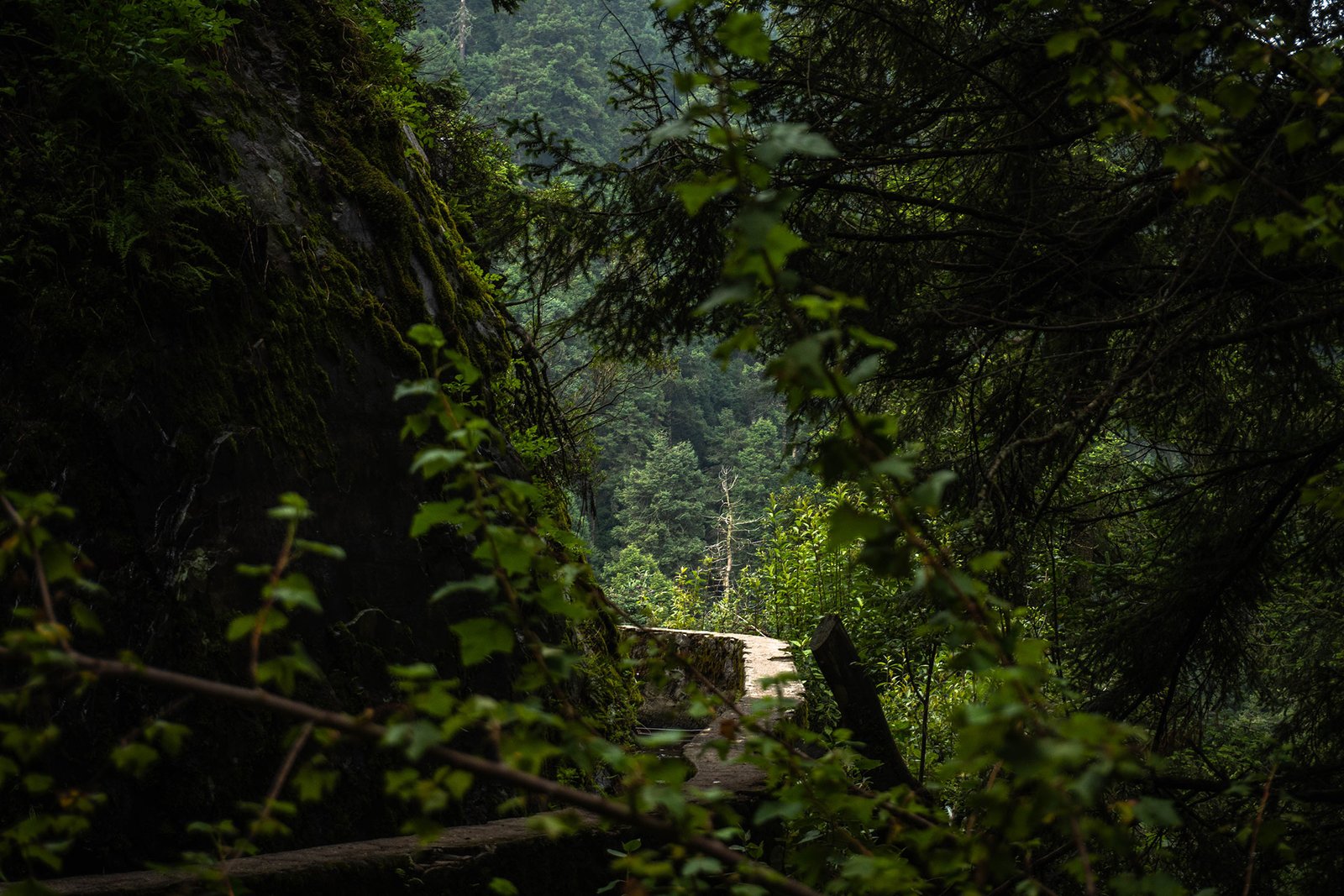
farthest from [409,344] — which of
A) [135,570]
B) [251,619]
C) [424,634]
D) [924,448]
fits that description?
[251,619]

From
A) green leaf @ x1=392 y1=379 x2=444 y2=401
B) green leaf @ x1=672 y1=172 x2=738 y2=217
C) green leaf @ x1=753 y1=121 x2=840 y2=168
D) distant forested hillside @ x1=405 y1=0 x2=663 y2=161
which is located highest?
distant forested hillside @ x1=405 y1=0 x2=663 y2=161

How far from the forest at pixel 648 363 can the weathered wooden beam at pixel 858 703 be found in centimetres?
7

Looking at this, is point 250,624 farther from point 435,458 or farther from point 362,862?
point 362,862

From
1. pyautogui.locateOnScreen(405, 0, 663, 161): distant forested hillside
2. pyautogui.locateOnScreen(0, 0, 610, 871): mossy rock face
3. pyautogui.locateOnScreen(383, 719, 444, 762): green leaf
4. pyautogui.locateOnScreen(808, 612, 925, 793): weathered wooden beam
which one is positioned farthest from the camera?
pyautogui.locateOnScreen(405, 0, 663, 161): distant forested hillside

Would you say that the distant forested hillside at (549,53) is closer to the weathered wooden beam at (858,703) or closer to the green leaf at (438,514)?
the weathered wooden beam at (858,703)

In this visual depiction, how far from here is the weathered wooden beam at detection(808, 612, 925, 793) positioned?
4.57m

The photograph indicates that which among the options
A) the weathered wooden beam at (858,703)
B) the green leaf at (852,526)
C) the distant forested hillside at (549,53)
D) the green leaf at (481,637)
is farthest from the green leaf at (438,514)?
the distant forested hillside at (549,53)

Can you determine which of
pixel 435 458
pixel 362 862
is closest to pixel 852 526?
pixel 435 458

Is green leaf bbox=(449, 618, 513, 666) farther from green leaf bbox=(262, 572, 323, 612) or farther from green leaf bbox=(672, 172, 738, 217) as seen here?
green leaf bbox=(672, 172, 738, 217)

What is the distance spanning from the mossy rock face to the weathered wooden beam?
5.21 ft

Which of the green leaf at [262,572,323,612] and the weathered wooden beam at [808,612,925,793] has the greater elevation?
the green leaf at [262,572,323,612]

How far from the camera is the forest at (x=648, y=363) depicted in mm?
1525

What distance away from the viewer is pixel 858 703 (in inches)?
182

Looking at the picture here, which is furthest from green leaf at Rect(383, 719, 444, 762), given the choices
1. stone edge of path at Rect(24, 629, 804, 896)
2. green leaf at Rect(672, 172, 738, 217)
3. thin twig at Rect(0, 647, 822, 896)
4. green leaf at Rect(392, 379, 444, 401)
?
stone edge of path at Rect(24, 629, 804, 896)
